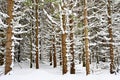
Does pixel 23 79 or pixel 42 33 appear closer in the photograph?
pixel 23 79

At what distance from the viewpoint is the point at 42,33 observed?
3403cm

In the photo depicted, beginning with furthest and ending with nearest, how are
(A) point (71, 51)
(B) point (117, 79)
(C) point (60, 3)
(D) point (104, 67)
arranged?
(D) point (104, 67) → (A) point (71, 51) → (C) point (60, 3) → (B) point (117, 79)

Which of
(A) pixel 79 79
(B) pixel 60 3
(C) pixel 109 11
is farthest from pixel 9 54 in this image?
(C) pixel 109 11

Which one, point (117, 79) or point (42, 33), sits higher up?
point (42, 33)

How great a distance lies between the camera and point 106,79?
15031 mm

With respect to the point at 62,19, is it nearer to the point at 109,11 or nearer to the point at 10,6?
the point at 10,6

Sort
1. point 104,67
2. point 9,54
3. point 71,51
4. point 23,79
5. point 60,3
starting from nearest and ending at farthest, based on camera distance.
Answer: point 23,79 → point 9,54 → point 60,3 → point 71,51 → point 104,67

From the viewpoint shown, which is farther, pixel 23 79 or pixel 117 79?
pixel 117 79

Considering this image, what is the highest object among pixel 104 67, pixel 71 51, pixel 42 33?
pixel 42 33

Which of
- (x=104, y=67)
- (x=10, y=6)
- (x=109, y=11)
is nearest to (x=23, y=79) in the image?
(x=10, y=6)

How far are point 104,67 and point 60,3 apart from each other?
1568 cm

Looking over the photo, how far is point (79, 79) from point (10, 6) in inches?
243

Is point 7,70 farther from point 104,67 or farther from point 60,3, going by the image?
point 104,67

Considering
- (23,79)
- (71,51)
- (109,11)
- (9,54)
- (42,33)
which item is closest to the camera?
(23,79)
